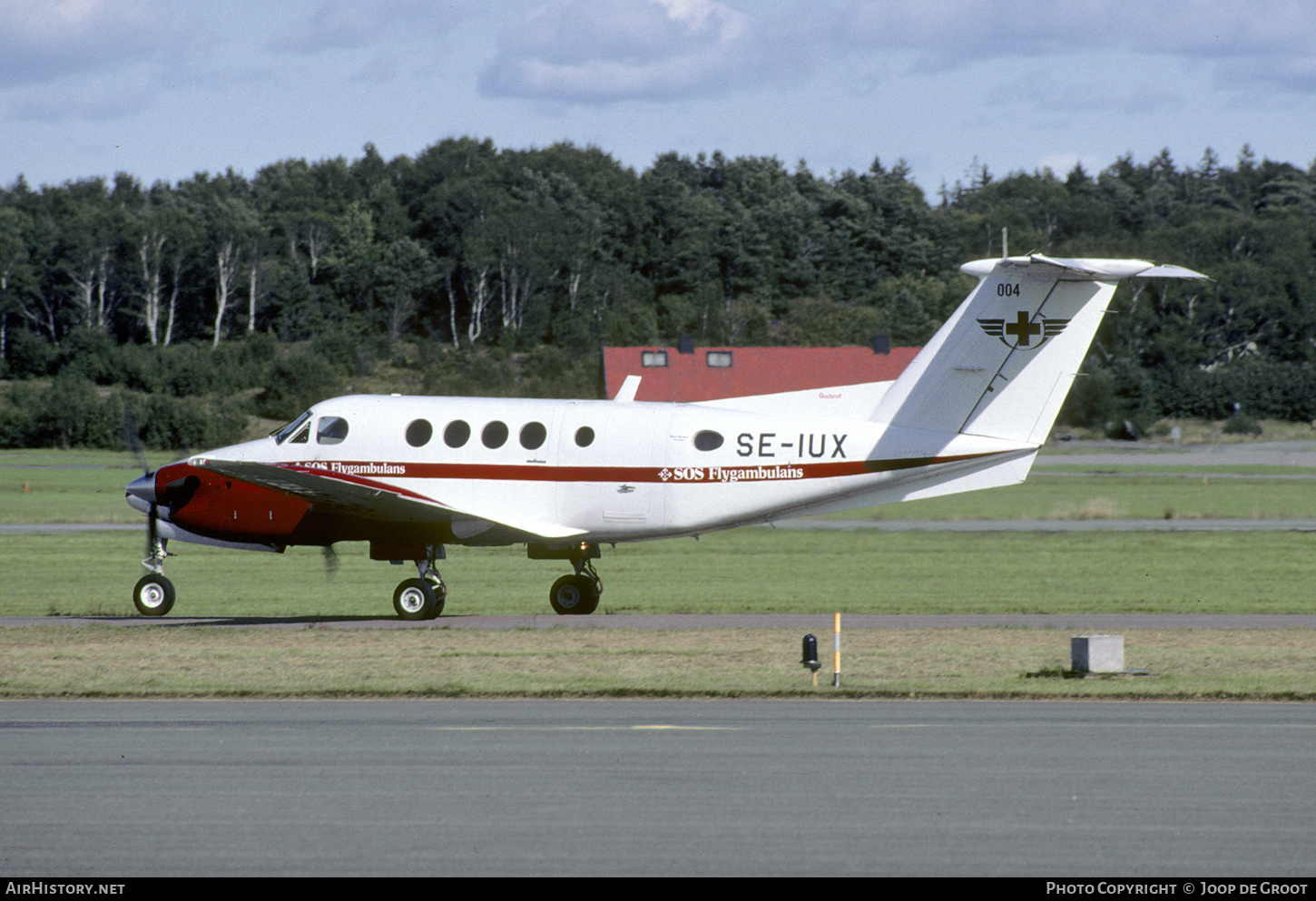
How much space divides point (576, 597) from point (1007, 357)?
7491 mm

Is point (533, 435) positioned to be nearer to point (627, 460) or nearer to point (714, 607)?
point (627, 460)

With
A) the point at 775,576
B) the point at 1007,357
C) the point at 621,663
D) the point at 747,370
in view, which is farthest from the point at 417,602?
the point at 747,370

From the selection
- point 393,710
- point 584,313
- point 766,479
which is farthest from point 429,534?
point 584,313

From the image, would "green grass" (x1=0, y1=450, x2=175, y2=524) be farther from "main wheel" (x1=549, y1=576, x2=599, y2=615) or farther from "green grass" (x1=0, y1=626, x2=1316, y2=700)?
"green grass" (x1=0, y1=626, x2=1316, y2=700)

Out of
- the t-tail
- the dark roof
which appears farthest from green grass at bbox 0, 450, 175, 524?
the dark roof

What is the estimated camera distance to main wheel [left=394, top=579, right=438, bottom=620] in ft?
71.0

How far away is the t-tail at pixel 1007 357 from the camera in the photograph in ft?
68.6

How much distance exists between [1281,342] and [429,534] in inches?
4064

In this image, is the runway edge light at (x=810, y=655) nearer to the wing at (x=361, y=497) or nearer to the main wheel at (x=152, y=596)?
the wing at (x=361, y=497)

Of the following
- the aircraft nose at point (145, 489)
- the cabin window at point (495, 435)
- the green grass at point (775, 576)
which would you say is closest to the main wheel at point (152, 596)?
the green grass at point (775, 576)

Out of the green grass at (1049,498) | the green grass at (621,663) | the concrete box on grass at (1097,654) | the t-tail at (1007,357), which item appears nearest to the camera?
the green grass at (621,663)

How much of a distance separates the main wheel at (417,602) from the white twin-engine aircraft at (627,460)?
23 millimetres

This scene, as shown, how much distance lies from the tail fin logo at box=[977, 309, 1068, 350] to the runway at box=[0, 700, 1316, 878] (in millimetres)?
8362

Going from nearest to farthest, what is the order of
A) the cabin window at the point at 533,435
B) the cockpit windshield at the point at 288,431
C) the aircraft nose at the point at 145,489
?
the cabin window at the point at 533,435 → the aircraft nose at the point at 145,489 → the cockpit windshield at the point at 288,431
